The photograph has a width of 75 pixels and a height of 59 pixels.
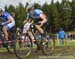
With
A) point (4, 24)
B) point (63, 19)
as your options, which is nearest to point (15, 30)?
point (4, 24)

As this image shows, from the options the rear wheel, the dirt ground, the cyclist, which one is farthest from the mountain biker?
the dirt ground

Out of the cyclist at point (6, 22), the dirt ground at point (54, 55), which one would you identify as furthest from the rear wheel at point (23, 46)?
the cyclist at point (6, 22)

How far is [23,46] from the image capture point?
12.0 meters

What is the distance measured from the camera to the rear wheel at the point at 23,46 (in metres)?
11.6

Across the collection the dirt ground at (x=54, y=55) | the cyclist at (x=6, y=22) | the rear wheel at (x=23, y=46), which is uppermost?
the cyclist at (x=6, y=22)

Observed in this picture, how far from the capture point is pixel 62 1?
14100 cm

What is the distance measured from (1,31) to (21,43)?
1007 mm

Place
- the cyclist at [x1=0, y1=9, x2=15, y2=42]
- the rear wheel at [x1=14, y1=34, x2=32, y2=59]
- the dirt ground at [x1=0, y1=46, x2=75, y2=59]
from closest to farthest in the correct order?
1. the rear wheel at [x1=14, y1=34, x2=32, y2=59]
2. the dirt ground at [x1=0, y1=46, x2=75, y2=59]
3. the cyclist at [x1=0, y1=9, x2=15, y2=42]

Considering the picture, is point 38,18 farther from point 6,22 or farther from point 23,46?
point 23,46

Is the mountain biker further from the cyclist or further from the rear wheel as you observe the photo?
the rear wheel

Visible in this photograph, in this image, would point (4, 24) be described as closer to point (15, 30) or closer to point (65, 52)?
point (15, 30)

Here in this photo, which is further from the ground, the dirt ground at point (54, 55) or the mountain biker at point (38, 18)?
the mountain biker at point (38, 18)

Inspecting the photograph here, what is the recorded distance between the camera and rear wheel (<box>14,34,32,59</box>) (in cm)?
1162

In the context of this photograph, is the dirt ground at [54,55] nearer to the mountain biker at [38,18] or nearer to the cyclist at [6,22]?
the cyclist at [6,22]
